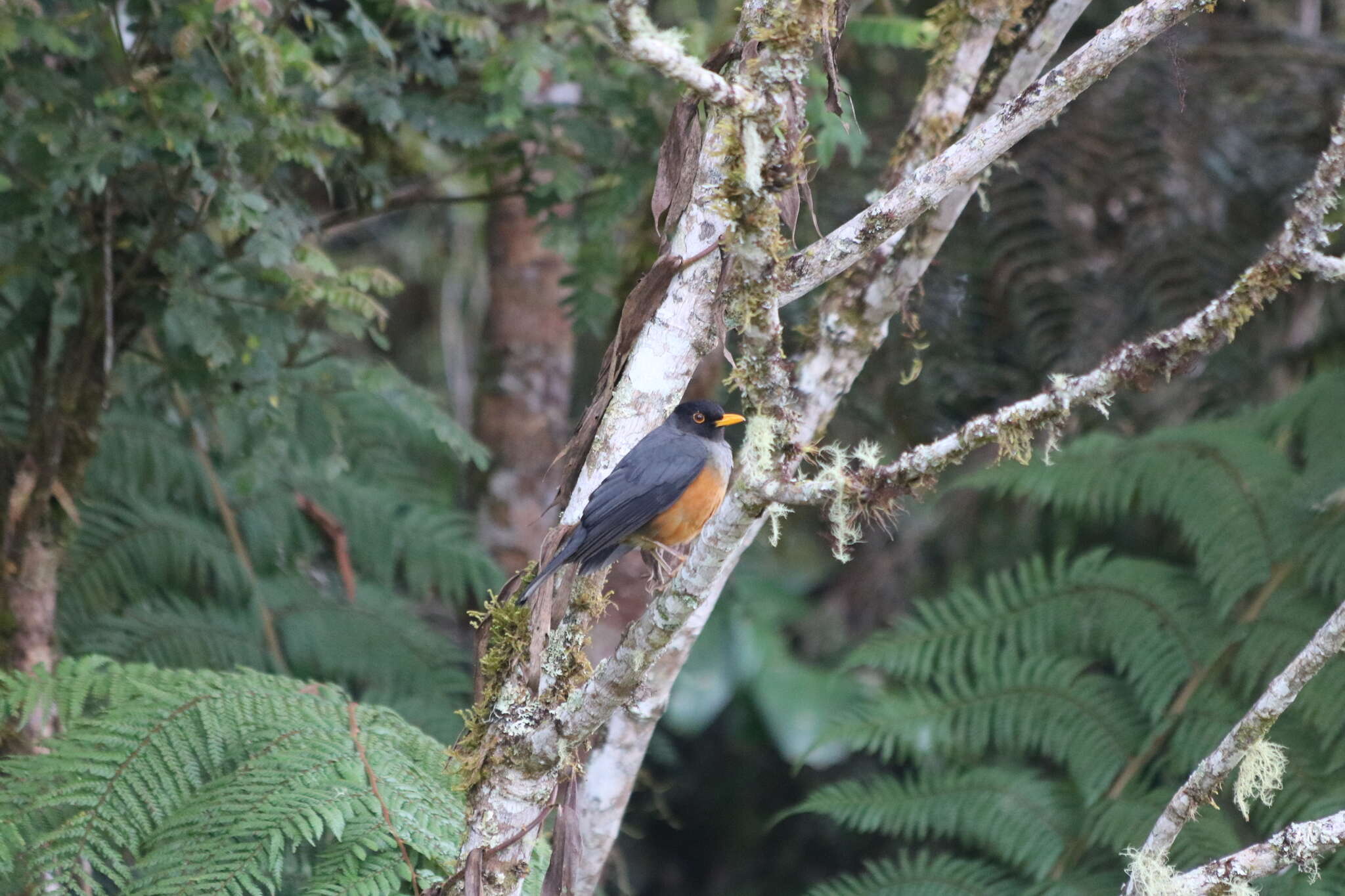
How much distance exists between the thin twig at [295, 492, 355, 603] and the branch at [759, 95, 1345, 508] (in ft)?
7.89

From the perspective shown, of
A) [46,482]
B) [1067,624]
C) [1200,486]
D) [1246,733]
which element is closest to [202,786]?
[46,482]

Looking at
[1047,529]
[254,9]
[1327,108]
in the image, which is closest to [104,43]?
[254,9]

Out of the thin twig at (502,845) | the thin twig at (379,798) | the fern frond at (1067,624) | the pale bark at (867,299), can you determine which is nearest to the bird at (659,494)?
the pale bark at (867,299)

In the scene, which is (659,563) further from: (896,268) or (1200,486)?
(1200,486)

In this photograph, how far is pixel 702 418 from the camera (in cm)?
297

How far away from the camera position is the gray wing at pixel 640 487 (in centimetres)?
205

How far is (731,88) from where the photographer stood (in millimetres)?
1527

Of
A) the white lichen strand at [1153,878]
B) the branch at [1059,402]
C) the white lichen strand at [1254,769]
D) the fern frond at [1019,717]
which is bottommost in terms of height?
the white lichen strand at [1153,878]

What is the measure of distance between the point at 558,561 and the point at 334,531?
6.33 feet

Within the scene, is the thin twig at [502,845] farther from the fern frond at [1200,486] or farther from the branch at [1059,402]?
the fern frond at [1200,486]

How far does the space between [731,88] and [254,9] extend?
1.38 m

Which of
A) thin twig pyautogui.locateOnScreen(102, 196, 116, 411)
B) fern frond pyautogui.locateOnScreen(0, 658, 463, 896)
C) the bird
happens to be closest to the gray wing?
the bird

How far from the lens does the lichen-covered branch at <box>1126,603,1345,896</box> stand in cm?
170

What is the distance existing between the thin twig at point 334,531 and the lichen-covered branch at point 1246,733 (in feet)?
8.24
